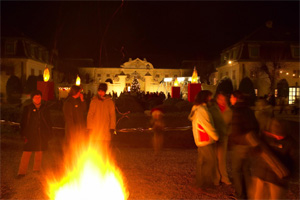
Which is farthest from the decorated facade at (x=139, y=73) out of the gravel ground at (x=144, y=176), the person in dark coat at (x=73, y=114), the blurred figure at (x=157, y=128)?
the person in dark coat at (x=73, y=114)

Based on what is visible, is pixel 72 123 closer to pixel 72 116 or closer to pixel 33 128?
pixel 72 116

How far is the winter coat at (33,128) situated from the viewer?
20.5ft

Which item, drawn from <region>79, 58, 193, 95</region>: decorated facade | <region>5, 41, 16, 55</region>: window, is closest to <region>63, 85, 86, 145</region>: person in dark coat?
<region>5, 41, 16, 55</region>: window

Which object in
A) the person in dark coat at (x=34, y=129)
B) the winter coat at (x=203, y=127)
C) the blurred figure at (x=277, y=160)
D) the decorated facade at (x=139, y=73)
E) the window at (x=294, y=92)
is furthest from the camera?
the decorated facade at (x=139, y=73)

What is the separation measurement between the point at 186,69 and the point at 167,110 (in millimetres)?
38150

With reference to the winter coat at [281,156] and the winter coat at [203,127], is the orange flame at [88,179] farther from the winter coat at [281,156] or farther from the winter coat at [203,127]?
the winter coat at [281,156]

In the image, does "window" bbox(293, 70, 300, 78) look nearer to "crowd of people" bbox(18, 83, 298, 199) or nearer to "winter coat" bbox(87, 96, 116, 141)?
"crowd of people" bbox(18, 83, 298, 199)

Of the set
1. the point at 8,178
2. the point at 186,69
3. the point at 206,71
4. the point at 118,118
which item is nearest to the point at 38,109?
the point at 8,178

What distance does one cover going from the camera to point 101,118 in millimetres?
5891

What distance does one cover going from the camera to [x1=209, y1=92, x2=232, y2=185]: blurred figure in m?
5.53

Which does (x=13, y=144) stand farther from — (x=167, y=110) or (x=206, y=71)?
(x=206, y=71)

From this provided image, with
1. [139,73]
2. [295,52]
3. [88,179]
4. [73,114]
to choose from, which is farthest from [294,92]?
[88,179]

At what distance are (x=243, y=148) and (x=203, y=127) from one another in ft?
2.74

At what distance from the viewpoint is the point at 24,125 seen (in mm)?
6273
